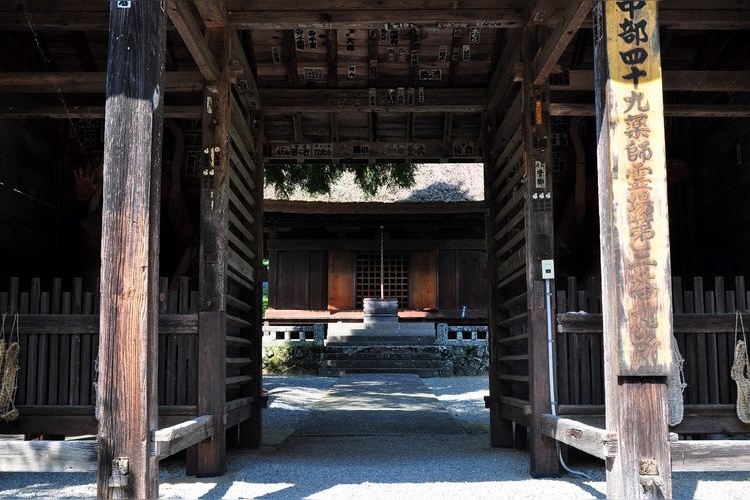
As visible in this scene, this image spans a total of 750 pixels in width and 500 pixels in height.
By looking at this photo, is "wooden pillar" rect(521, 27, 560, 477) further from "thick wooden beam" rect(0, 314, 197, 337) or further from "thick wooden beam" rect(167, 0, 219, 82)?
"thick wooden beam" rect(0, 314, 197, 337)

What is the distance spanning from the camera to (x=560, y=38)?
5414 millimetres

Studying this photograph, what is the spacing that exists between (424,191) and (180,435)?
62.2 ft

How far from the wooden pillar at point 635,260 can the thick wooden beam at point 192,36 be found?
302 centimetres

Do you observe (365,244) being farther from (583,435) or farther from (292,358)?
(583,435)

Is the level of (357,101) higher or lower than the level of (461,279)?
higher

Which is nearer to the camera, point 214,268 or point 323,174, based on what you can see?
point 214,268

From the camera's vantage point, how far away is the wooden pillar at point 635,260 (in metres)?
3.99

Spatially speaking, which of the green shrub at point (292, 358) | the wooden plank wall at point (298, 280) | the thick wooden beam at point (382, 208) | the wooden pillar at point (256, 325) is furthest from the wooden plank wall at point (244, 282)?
the wooden plank wall at point (298, 280)

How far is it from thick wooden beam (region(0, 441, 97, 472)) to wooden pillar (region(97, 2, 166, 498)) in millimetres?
197

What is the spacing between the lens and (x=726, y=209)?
8414 millimetres

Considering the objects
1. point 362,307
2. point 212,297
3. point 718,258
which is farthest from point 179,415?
point 362,307

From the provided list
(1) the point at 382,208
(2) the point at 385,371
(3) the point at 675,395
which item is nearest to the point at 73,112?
(3) the point at 675,395

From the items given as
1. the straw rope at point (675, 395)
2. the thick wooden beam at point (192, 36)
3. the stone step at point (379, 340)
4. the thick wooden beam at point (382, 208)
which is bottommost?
the straw rope at point (675, 395)

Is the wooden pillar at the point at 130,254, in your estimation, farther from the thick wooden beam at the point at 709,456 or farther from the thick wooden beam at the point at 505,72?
the thick wooden beam at the point at 505,72
